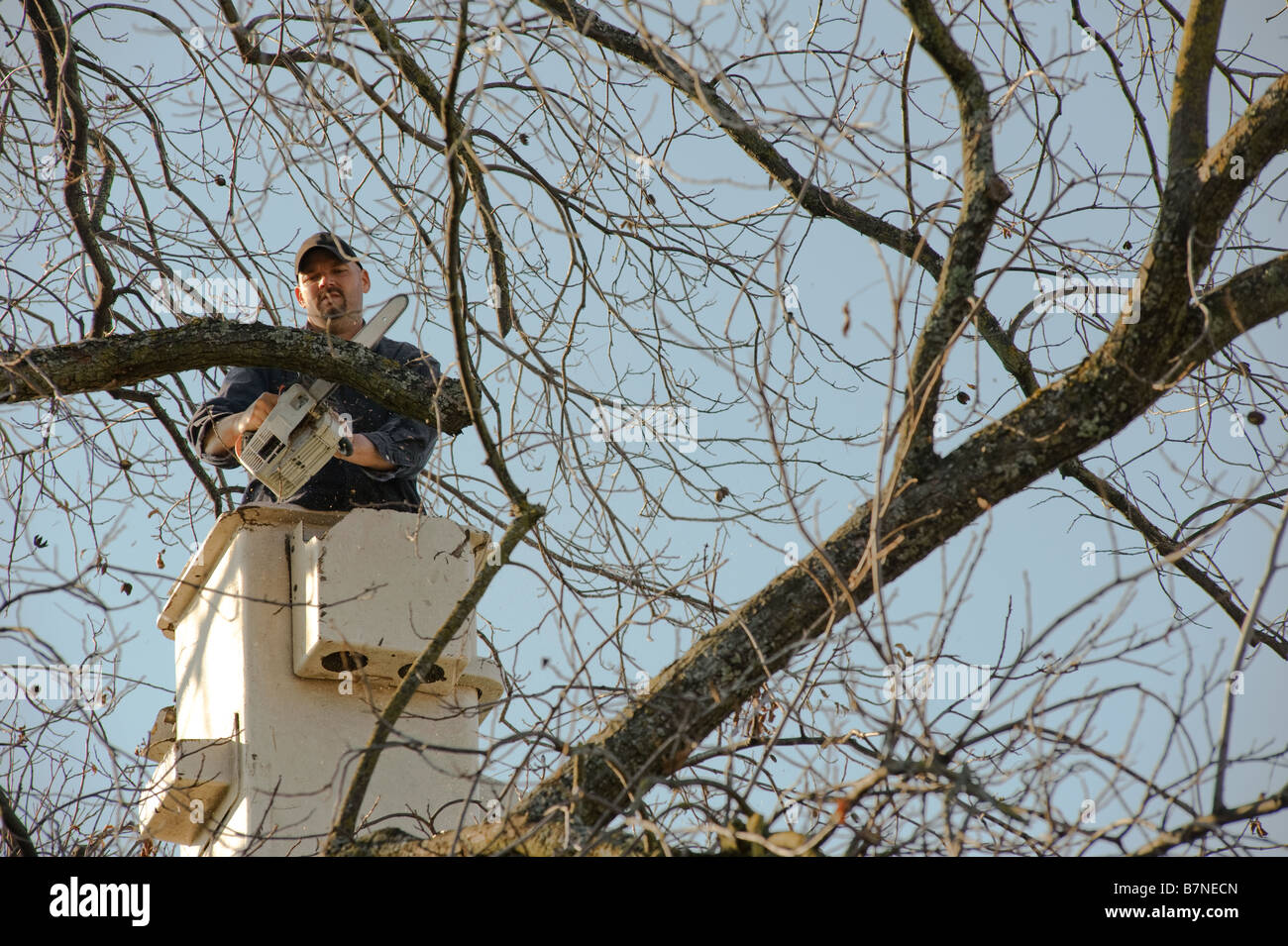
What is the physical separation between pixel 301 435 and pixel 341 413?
0.24m

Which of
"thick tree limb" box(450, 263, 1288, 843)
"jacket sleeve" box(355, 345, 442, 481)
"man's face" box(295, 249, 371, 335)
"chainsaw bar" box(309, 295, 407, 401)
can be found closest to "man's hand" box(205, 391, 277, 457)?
"chainsaw bar" box(309, 295, 407, 401)

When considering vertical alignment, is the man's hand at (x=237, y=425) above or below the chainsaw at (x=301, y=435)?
above

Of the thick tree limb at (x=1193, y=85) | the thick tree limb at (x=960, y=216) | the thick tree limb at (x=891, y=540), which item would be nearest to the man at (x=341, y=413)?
the thick tree limb at (x=891, y=540)

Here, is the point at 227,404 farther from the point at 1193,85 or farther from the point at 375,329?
the point at 1193,85

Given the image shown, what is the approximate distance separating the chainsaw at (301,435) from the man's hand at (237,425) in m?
0.03

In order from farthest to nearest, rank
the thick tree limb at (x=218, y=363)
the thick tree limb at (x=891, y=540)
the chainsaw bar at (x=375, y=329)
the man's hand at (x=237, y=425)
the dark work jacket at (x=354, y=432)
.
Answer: the dark work jacket at (x=354, y=432) < the man's hand at (x=237, y=425) < the chainsaw bar at (x=375, y=329) < the thick tree limb at (x=218, y=363) < the thick tree limb at (x=891, y=540)

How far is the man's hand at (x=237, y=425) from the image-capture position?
330cm

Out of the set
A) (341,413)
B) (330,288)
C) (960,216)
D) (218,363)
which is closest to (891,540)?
(960,216)

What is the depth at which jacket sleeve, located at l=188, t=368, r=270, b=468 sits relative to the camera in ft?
11.4

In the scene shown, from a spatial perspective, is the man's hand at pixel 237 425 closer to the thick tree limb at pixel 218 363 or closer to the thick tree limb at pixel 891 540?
the thick tree limb at pixel 218 363
